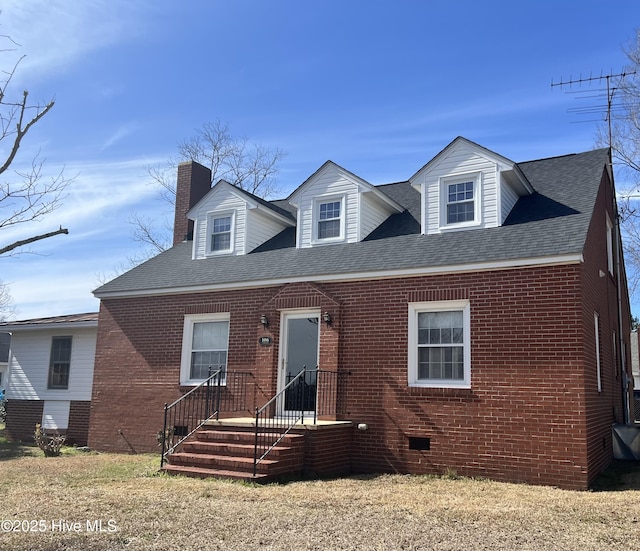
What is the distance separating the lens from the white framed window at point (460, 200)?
12.0m

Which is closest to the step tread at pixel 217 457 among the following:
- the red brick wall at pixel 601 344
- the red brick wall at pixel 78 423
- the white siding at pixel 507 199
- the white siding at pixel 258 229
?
the red brick wall at pixel 601 344

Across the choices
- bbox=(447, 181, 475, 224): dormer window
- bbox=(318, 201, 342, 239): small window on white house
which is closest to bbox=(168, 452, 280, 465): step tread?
bbox=(318, 201, 342, 239): small window on white house

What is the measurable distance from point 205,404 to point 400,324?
15.5 feet

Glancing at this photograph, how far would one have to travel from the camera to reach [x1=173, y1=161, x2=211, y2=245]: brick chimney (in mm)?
17594

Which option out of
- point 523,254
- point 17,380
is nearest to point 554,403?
point 523,254

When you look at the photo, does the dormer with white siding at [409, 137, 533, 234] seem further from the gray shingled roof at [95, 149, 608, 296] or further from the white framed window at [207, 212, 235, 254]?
the white framed window at [207, 212, 235, 254]

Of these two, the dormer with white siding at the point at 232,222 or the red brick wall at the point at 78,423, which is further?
the red brick wall at the point at 78,423

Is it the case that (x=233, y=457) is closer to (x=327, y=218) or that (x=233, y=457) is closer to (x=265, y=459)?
(x=265, y=459)

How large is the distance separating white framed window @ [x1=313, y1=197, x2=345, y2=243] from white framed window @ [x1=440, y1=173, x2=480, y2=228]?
234cm

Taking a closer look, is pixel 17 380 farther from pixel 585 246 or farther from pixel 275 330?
pixel 585 246

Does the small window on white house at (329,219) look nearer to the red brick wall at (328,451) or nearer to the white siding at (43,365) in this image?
the red brick wall at (328,451)

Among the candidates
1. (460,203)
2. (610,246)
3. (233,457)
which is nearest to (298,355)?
(233,457)

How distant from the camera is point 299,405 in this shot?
12.4 meters

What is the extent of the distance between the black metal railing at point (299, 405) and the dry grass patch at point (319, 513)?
104 cm
